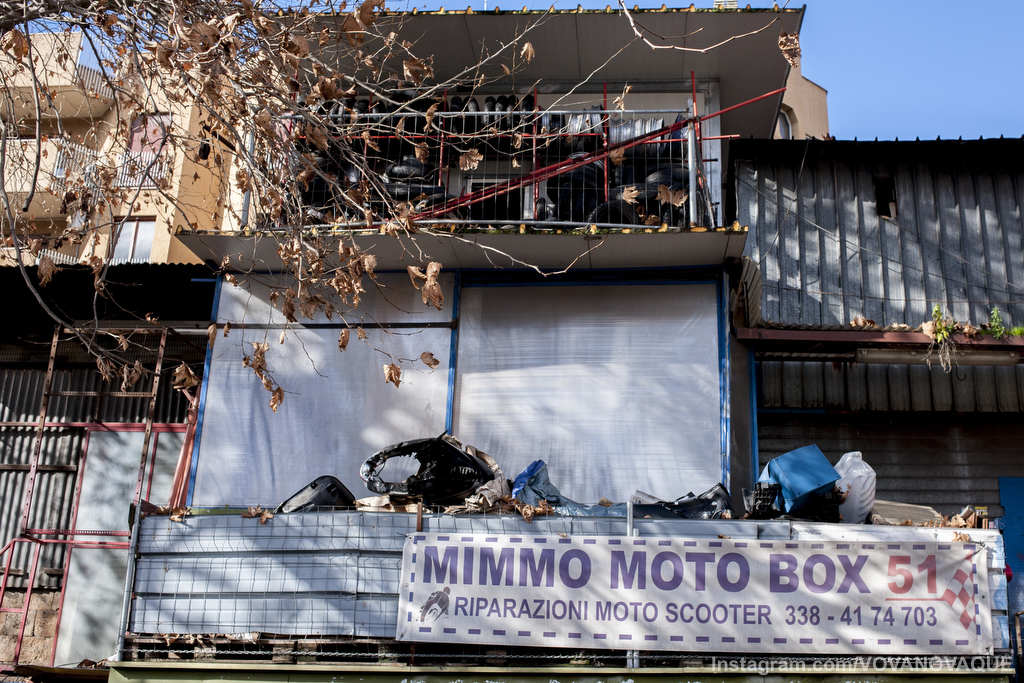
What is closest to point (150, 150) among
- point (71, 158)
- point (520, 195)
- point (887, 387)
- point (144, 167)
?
point (144, 167)

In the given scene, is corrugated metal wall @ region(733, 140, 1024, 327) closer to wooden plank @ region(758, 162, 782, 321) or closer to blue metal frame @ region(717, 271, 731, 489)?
wooden plank @ region(758, 162, 782, 321)

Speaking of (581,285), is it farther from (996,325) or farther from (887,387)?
(996,325)

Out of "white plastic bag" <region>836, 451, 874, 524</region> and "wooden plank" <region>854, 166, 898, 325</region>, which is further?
"wooden plank" <region>854, 166, 898, 325</region>

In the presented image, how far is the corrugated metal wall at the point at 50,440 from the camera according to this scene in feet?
42.6

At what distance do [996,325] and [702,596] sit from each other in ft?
19.7

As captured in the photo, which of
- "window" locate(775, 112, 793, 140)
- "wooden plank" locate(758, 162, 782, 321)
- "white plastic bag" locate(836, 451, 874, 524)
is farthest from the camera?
"window" locate(775, 112, 793, 140)

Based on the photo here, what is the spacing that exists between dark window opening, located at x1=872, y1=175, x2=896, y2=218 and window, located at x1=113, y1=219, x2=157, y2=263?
14375mm

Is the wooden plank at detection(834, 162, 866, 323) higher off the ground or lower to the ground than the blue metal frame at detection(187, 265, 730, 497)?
higher

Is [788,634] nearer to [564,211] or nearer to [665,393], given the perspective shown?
[665,393]

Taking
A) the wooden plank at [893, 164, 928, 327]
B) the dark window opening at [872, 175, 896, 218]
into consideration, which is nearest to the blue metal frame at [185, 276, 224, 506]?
the wooden plank at [893, 164, 928, 327]

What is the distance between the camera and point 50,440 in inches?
530

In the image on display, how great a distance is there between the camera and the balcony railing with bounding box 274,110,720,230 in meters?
10.5

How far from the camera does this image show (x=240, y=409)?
34.8 ft

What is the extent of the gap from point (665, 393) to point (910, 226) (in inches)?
193
